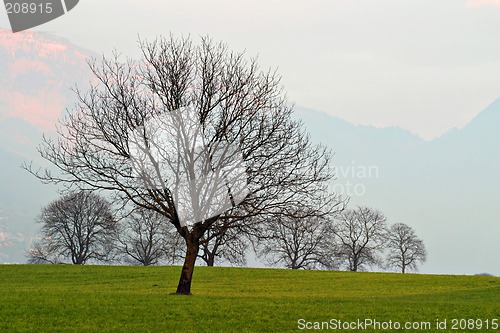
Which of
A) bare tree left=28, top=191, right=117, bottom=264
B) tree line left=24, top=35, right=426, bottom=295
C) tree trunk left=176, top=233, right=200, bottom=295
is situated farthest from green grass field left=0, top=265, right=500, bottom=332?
bare tree left=28, top=191, right=117, bottom=264

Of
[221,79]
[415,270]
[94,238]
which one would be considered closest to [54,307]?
[221,79]

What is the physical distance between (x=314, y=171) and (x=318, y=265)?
63.6 metres

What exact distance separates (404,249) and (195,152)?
8059 cm

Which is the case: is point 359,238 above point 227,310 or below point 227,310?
above

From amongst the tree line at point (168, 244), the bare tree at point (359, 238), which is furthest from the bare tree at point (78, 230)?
the bare tree at point (359, 238)

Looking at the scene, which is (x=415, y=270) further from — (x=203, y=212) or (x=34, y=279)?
(x=203, y=212)

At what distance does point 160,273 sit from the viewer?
5856cm

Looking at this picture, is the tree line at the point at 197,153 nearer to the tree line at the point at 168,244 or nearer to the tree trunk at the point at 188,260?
the tree trunk at the point at 188,260

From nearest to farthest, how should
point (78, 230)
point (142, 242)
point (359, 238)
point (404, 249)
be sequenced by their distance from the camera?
point (78, 230) < point (142, 242) < point (359, 238) < point (404, 249)

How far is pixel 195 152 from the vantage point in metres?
34.5

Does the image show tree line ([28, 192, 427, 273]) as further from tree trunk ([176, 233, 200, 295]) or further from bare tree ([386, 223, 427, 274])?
tree trunk ([176, 233, 200, 295])

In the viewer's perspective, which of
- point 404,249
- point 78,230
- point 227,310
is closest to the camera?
point 227,310

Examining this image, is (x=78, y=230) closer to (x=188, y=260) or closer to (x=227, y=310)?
(x=188, y=260)

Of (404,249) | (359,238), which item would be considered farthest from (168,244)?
(404,249)
